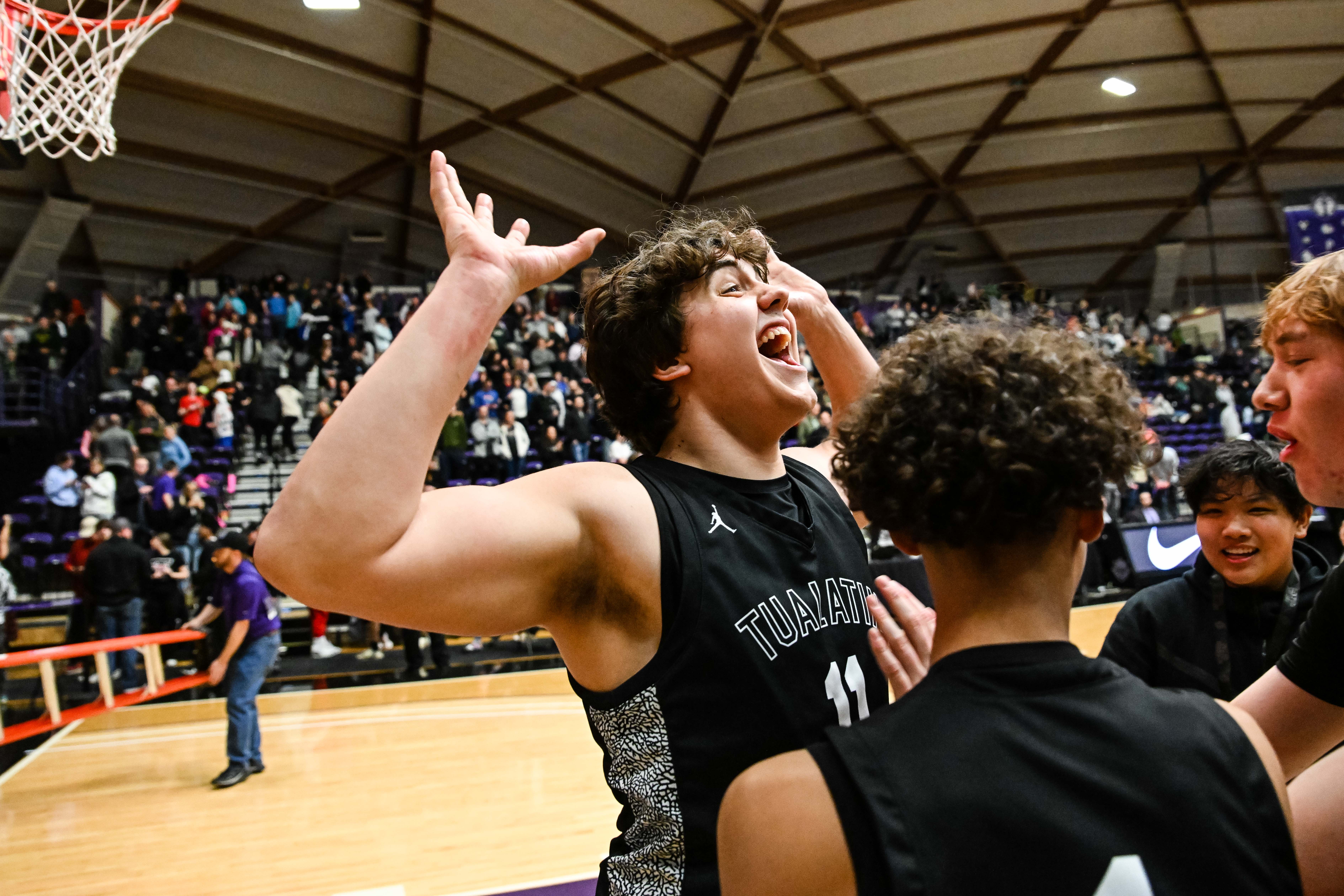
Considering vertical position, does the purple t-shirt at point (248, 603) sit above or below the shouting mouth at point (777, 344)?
below

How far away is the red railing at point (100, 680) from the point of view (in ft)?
19.1

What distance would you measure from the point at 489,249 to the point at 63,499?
11972 mm

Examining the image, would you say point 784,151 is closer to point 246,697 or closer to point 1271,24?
point 1271,24

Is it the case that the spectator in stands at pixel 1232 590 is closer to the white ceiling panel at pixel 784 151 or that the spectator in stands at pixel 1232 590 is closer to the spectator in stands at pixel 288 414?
the spectator in stands at pixel 288 414

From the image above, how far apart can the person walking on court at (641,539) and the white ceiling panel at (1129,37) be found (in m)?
17.1

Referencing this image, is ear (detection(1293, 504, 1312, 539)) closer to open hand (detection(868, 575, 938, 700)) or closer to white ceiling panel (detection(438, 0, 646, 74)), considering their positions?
open hand (detection(868, 575, 938, 700))

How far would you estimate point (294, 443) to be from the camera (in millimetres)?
14273

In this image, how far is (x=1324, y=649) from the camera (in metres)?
1.47

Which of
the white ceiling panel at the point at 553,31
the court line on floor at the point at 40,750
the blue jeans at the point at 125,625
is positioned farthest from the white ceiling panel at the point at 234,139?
the court line on floor at the point at 40,750

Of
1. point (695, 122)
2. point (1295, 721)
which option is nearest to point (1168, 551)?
point (1295, 721)

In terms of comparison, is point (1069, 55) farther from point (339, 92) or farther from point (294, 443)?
point (294, 443)

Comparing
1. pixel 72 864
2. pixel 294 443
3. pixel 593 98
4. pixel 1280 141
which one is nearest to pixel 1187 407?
pixel 1280 141

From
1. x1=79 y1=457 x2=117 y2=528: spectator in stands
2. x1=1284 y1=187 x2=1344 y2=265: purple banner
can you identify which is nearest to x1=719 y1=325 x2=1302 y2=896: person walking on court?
x1=79 y1=457 x2=117 y2=528: spectator in stands

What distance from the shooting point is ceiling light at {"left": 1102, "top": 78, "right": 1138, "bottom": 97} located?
1738 cm
